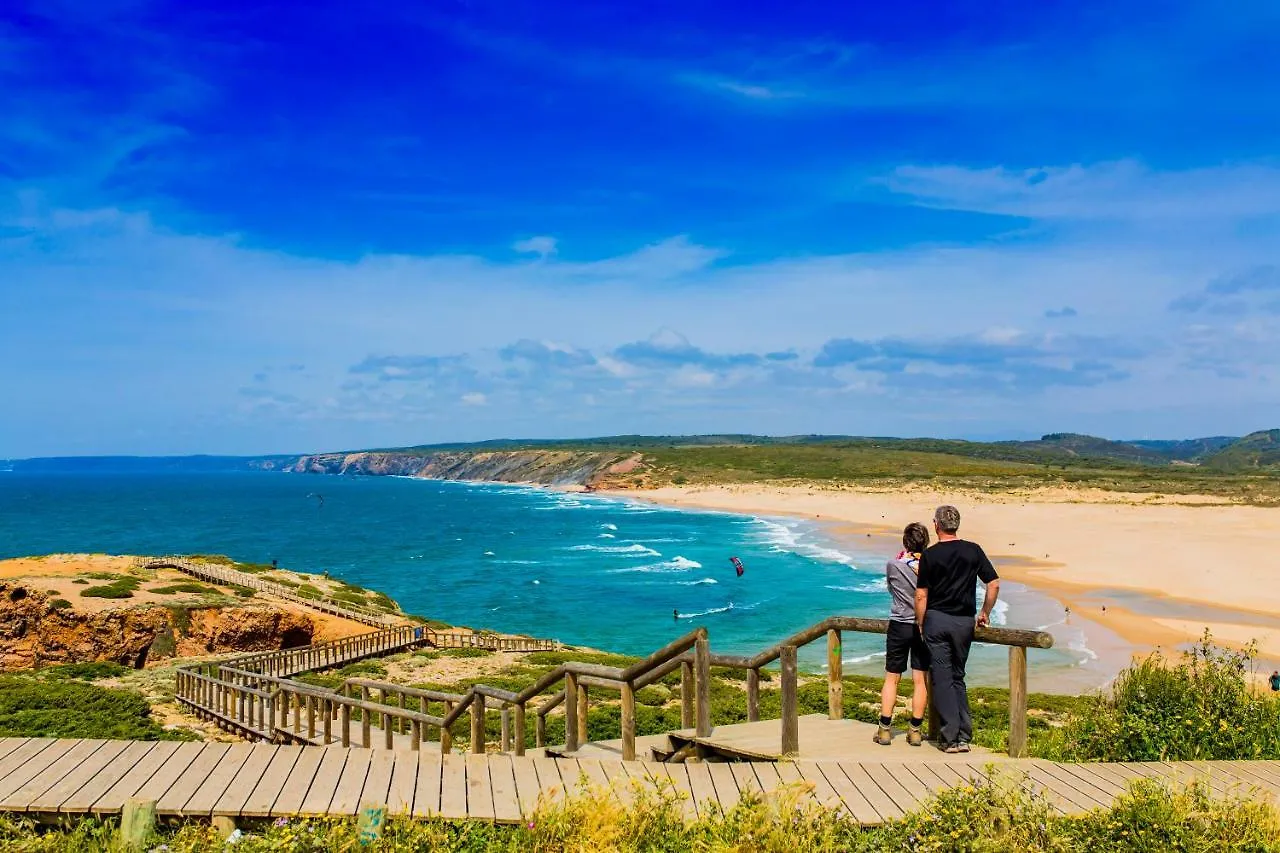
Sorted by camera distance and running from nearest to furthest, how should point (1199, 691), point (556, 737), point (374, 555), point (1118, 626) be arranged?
point (1199, 691), point (556, 737), point (1118, 626), point (374, 555)

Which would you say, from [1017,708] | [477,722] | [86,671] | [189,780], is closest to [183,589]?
[86,671]

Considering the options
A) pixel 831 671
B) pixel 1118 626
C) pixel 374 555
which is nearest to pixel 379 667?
pixel 831 671

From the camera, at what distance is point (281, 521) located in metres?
111

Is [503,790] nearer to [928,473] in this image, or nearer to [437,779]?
[437,779]

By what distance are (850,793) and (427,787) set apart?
114 inches

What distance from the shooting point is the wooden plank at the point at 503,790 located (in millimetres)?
5461

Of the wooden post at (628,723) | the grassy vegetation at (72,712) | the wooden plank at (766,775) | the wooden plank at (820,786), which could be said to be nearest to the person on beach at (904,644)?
the wooden plank at (820,786)

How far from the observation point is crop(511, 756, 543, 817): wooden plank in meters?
5.59

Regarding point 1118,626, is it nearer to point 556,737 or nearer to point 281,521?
point 556,737

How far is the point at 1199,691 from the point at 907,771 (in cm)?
389

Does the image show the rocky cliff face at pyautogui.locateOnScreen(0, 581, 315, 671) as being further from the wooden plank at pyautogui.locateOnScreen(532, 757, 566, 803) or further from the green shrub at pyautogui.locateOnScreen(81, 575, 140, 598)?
the wooden plank at pyautogui.locateOnScreen(532, 757, 566, 803)

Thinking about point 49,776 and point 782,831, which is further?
point 49,776

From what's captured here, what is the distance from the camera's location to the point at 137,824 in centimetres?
510

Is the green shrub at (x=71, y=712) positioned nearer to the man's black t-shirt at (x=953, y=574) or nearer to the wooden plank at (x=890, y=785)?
the wooden plank at (x=890, y=785)
